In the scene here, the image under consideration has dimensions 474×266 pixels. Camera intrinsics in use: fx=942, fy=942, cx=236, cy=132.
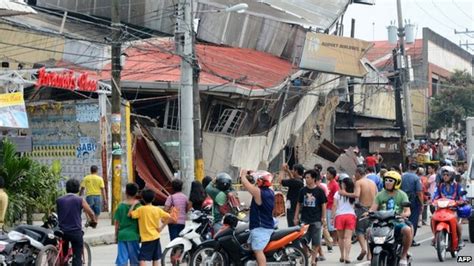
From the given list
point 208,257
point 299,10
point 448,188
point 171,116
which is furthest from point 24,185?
point 299,10

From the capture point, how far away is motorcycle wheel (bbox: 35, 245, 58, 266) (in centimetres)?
1330

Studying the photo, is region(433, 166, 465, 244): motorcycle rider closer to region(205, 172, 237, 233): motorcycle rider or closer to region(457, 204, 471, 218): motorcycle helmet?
region(457, 204, 471, 218): motorcycle helmet

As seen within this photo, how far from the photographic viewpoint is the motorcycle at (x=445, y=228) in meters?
16.6

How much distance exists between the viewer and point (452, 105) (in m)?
62.7

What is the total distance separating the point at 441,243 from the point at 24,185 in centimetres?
929

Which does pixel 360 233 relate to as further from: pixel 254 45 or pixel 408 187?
pixel 254 45

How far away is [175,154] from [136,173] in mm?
1862

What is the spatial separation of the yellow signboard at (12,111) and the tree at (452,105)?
42297 mm

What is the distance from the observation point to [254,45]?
4116 cm

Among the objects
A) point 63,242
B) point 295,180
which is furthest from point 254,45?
point 63,242

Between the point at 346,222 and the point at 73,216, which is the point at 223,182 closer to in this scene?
the point at 346,222

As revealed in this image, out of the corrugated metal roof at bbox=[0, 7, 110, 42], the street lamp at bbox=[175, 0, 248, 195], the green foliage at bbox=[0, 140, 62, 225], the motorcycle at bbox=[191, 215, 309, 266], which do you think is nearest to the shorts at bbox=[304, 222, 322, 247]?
the motorcycle at bbox=[191, 215, 309, 266]

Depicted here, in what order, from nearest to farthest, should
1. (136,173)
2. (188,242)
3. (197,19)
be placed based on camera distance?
(188,242), (136,173), (197,19)

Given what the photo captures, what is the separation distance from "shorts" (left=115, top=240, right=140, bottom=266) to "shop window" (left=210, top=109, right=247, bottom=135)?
2079cm
